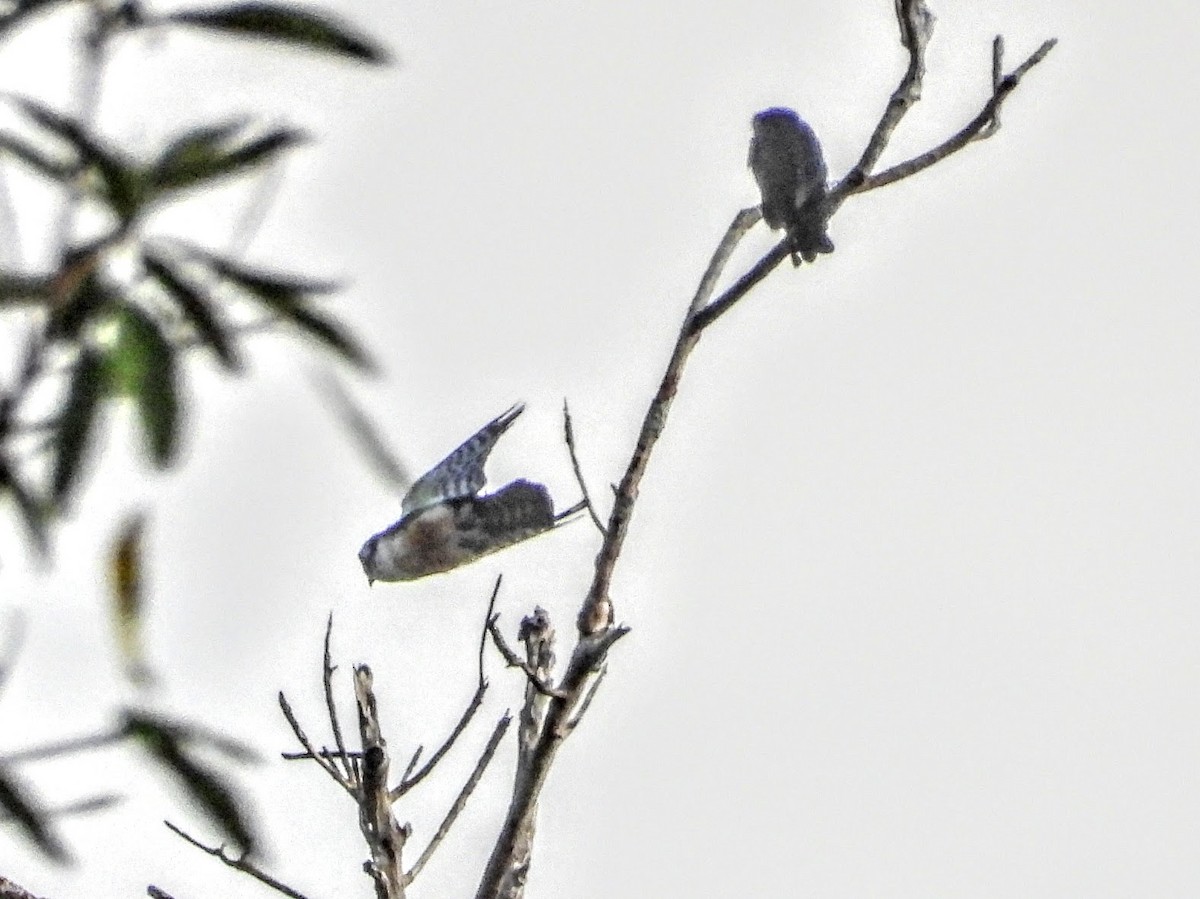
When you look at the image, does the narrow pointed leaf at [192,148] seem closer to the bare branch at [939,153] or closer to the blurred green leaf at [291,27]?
the blurred green leaf at [291,27]

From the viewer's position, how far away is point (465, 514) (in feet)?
24.4

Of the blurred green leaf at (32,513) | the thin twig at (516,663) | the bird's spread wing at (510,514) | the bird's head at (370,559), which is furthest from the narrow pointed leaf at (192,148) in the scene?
the bird's head at (370,559)

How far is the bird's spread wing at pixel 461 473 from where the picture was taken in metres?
6.85

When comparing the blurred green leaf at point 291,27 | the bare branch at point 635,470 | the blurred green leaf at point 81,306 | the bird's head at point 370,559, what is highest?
the bird's head at point 370,559

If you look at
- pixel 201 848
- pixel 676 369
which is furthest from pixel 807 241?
pixel 201 848

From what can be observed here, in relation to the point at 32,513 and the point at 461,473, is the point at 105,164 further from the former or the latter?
the point at 461,473

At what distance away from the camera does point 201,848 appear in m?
4.48

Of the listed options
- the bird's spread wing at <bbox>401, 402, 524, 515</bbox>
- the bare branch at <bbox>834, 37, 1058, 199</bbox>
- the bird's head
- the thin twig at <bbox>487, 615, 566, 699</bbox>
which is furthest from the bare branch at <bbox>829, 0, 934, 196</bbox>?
the bird's head

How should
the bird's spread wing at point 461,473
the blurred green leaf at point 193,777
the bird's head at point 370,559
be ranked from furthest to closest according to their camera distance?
the bird's head at point 370,559
the bird's spread wing at point 461,473
the blurred green leaf at point 193,777

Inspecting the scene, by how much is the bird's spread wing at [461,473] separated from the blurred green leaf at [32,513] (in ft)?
15.5

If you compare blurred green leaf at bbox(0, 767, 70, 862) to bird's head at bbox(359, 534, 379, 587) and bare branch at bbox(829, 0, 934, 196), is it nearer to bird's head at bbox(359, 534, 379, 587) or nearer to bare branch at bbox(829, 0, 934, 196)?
bare branch at bbox(829, 0, 934, 196)

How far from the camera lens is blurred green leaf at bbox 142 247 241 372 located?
1.93 metres

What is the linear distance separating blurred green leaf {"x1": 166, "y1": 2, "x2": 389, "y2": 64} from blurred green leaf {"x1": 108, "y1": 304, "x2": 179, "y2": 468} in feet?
0.91

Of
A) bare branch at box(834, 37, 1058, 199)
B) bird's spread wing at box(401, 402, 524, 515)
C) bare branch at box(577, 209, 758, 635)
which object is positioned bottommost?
bare branch at box(577, 209, 758, 635)
